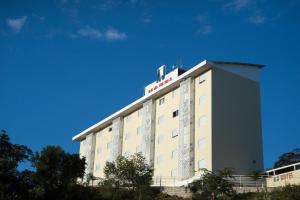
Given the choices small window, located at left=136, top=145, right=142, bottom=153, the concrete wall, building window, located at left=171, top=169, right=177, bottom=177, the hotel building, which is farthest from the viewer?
small window, located at left=136, top=145, right=142, bottom=153

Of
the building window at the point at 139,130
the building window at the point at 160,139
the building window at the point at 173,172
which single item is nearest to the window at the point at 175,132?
the building window at the point at 160,139

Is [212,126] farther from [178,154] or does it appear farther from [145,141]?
[145,141]

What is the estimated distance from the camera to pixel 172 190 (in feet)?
158

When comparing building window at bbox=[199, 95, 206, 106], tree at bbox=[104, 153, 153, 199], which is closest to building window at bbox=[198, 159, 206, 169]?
building window at bbox=[199, 95, 206, 106]

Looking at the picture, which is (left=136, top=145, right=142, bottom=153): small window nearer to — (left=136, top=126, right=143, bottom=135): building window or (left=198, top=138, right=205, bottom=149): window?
(left=136, top=126, right=143, bottom=135): building window

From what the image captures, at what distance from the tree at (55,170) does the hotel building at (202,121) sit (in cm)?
1451

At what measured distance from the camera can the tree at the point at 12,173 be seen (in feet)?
129

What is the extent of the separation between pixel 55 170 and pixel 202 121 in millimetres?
18651

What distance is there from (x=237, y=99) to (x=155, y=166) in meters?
12.9

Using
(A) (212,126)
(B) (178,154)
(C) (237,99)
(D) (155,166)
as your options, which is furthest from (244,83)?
(D) (155,166)

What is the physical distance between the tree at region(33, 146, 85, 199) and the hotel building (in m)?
14.5

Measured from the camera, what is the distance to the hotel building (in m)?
52.8

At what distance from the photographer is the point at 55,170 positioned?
41.4m

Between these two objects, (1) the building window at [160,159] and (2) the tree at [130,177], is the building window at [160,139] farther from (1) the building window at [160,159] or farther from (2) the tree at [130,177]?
(2) the tree at [130,177]
